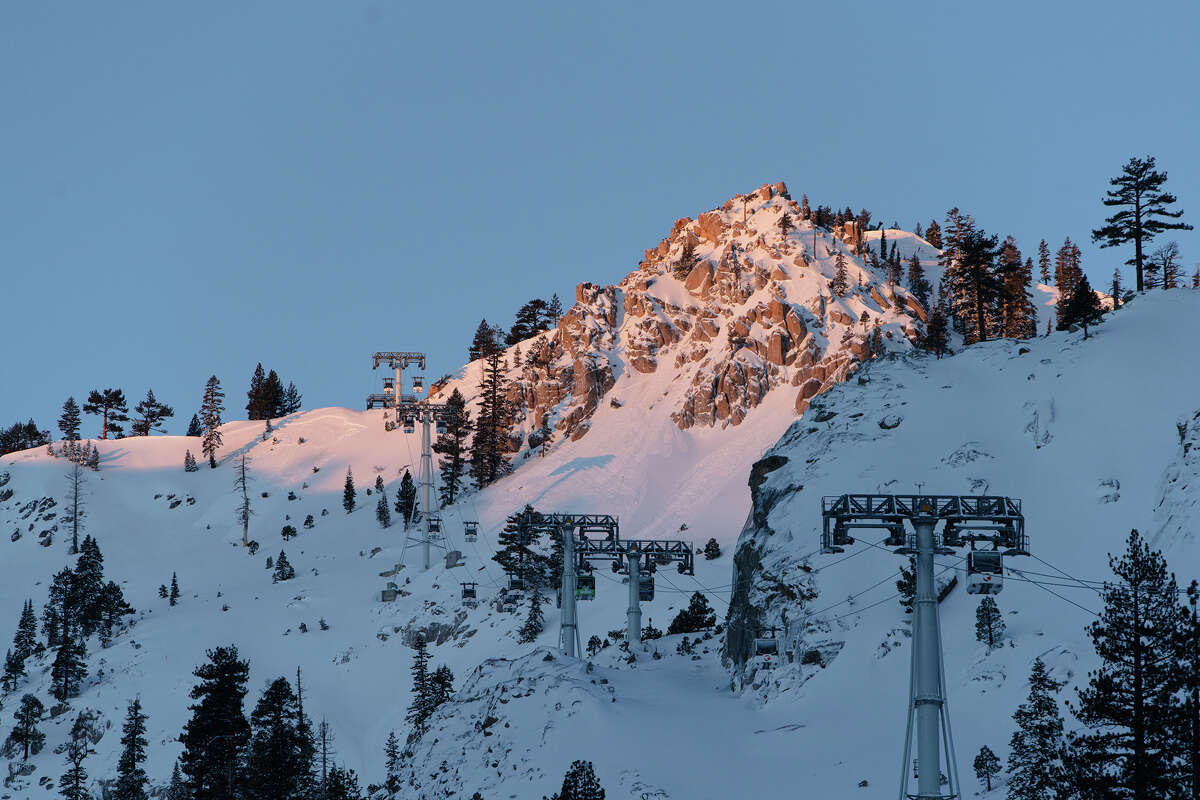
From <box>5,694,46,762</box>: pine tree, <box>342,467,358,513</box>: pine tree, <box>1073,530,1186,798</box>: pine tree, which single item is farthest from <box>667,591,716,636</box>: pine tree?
<box>342,467,358,513</box>: pine tree

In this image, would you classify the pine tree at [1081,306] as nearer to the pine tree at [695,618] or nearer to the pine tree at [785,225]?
the pine tree at [695,618]

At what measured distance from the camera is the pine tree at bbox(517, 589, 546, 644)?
75625 mm

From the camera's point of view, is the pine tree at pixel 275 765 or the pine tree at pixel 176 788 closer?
the pine tree at pixel 275 765

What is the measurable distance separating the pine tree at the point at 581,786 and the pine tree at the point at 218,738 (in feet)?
73.9

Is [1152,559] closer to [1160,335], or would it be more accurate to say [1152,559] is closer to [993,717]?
[993,717]

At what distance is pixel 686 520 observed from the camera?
95938 millimetres

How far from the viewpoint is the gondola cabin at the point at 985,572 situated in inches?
1167

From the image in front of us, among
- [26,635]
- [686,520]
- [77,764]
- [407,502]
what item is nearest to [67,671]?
[26,635]

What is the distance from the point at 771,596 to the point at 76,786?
41289mm

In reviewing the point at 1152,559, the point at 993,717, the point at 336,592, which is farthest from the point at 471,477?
the point at 1152,559

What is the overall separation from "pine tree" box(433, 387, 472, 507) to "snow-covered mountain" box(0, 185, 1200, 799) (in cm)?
675

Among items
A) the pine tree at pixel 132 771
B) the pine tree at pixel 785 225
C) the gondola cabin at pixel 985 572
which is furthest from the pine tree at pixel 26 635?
the pine tree at pixel 785 225

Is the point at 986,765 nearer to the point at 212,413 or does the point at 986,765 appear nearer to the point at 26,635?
the point at 26,635

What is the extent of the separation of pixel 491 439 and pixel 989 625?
8198cm
